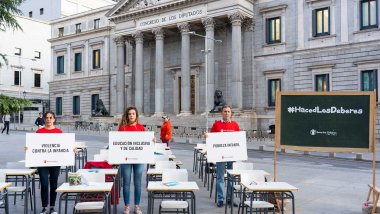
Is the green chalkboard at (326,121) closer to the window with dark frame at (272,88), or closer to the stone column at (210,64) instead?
the stone column at (210,64)

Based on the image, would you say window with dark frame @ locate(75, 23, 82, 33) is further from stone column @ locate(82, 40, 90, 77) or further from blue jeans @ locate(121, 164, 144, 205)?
blue jeans @ locate(121, 164, 144, 205)

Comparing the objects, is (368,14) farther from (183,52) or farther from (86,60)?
(86,60)

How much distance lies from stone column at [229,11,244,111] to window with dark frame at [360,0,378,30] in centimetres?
1021

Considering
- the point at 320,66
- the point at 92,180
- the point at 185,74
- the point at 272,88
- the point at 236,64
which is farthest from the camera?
the point at 185,74

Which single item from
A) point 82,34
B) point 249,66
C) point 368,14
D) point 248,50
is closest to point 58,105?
point 82,34

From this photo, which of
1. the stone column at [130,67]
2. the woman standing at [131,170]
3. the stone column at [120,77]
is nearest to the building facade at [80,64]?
the stone column at [130,67]

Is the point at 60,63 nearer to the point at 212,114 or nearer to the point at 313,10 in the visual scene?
the point at 212,114

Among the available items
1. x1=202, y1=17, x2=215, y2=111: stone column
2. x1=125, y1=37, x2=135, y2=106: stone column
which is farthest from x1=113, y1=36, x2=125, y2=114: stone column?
x1=202, y1=17, x2=215, y2=111: stone column

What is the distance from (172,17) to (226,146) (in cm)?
3319

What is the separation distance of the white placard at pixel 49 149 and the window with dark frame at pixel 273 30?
31847 mm

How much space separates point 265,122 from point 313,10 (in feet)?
36.1

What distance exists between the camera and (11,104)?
35.8 feet

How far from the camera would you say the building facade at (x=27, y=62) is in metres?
67.5

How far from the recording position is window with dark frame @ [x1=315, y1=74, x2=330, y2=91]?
34688 millimetres
